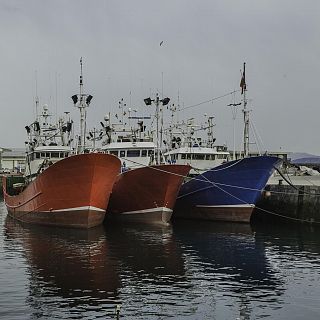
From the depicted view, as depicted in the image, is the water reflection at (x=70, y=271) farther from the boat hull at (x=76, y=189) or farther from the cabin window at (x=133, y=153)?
the cabin window at (x=133, y=153)

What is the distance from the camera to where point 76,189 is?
24.4 metres

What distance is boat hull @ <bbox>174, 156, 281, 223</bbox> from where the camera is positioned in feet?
90.3

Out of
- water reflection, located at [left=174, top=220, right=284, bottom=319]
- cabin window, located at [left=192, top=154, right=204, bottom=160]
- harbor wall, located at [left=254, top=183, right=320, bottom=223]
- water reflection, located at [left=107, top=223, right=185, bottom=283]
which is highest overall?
cabin window, located at [left=192, top=154, right=204, bottom=160]

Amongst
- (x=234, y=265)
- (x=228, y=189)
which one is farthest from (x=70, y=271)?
(x=228, y=189)

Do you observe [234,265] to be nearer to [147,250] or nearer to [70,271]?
[147,250]

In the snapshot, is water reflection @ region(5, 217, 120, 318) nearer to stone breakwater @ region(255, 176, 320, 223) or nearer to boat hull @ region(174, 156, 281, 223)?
boat hull @ region(174, 156, 281, 223)

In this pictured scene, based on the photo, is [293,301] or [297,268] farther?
[297,268]

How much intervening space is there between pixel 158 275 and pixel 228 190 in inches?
554

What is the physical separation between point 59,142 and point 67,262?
24759mm

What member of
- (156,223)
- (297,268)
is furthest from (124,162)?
(297,268)

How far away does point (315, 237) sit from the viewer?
901 inches

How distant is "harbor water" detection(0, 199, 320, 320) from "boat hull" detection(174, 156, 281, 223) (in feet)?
13.5

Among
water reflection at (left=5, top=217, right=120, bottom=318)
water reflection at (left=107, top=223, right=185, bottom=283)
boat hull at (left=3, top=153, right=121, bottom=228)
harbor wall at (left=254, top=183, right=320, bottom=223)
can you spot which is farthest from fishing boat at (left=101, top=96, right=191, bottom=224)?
harbor wall at (left=254, top=183, right=320, bottom=223)

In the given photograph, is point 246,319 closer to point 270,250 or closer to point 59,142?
point 270,250
